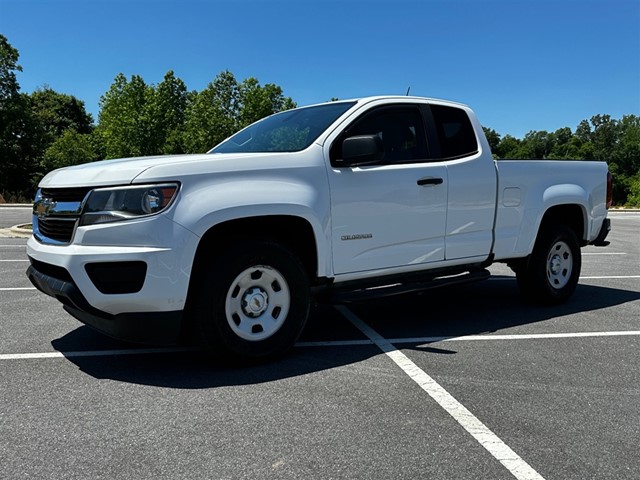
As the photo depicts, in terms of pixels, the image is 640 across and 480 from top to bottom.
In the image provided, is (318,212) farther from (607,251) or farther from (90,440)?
(607,251)

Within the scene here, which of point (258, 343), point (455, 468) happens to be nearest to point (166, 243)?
point (258, 343)

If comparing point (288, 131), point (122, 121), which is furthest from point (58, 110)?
point (288, 131)

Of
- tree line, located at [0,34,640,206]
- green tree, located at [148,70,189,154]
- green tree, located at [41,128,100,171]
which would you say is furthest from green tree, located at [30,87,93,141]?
green tree, located at [41,128,100,171]

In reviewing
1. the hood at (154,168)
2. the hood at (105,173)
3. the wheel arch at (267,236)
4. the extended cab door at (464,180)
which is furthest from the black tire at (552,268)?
the hood at (105,173)

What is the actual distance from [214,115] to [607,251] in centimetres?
4950

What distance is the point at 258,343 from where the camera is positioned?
3.83 meters

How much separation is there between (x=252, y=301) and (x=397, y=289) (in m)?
1.38

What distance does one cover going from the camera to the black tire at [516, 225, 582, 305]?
571cm

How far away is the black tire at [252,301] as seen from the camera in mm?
3615

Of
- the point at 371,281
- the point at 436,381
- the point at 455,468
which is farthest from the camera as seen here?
the point at 371,281

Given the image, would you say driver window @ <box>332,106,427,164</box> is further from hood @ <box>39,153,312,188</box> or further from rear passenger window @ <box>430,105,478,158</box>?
hood @ <box>39,153,312,188</box>

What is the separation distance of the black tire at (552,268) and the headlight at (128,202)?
406 centimetres

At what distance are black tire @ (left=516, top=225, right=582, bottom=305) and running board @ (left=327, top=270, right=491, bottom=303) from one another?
90 centimetres

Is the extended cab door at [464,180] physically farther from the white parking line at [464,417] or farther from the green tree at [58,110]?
the green tree at [58,110]
